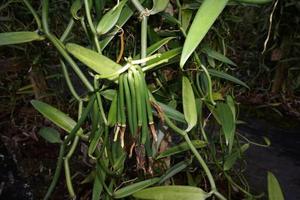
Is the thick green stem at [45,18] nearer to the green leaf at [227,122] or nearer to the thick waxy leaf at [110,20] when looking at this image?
the thick waxy leaf at [110,20]

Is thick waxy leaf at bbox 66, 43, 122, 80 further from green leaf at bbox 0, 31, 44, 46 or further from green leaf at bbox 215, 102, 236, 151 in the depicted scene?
green leaf at bbox 215, 102, 236, 151

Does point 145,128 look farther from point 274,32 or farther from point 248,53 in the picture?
point 248,53

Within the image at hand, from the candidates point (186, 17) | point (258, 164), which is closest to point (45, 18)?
point (186, 17)

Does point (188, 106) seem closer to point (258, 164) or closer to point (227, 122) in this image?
point (227, 122)

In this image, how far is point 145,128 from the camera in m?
0.31

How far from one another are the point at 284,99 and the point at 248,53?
1.27 ft

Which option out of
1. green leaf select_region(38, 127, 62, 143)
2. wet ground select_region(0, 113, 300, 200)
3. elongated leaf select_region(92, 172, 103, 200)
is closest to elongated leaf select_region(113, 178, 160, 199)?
elongated leaf select_region(92, 172, 103, 200)

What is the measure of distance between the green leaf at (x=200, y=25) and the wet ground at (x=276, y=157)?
30.7 inches

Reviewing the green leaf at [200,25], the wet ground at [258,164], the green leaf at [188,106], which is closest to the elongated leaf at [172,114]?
the green leaf at [188,106]

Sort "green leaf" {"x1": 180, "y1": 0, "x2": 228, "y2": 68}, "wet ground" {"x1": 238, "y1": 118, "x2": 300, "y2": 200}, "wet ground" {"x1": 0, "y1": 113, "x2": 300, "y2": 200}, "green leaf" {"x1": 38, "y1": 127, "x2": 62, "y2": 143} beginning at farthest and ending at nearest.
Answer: "wet ground" {"x1": 238, "y1": 118, "x2": 300, "y2": 200} < "wet ground" {"x1": 0, "y1": 113, "x2": 300, "y2": 200} < "green leaf" {"x1": 38, "y1": 127, "x2": 62, "y2": 143} < "green leaf" {"x1": 180, "y1": 0, "x2": 228, "y2": 68}

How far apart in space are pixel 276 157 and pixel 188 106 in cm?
96

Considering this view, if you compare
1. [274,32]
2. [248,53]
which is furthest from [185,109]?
[248,53]

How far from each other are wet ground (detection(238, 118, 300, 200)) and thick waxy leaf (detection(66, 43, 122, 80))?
758mm

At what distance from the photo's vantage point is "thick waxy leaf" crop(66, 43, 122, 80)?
32 cm
